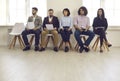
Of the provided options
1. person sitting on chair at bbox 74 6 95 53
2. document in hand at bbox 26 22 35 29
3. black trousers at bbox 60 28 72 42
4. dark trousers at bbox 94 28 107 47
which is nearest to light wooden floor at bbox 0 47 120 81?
person sitting on chair at bbox 74 6 95 53

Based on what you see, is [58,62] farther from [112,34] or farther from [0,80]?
[112,34]

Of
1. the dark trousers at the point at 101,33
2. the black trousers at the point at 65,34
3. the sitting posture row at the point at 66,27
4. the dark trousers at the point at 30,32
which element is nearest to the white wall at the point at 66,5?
the sitting posture row at the point at 66,27

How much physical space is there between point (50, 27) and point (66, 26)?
450 mm

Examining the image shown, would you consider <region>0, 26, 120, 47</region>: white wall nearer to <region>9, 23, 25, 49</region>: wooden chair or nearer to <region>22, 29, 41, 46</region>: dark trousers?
<region>9, 23, 25, 49</region>: wooden chair

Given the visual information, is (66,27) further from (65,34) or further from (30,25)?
(30,25)

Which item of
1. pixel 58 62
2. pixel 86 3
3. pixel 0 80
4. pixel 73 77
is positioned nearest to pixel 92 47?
pixel 86 3

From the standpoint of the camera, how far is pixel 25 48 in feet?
25.1

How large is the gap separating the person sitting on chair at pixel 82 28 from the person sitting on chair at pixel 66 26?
18cm

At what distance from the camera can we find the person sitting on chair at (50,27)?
7.68m

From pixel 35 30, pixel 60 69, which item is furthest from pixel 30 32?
pixel 60 69

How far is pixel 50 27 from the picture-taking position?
7.75 m

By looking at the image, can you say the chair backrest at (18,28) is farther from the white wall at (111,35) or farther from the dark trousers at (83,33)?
the dark trousers at (83,33)

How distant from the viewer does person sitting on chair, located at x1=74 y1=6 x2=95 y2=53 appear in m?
7.32

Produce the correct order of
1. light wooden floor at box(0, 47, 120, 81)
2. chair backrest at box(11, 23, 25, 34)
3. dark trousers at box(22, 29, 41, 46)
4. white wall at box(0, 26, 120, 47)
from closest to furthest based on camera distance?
light wooden floor at box(0, 47, 120, 81) < dark trousers at box(22, 29, 41, 46) < chair backrest at box(11, 23, 25, 34) < white wall at box(0, 26, 120, 47)
